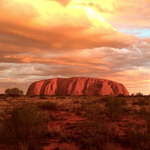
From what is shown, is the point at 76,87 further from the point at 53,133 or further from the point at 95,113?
the point at 53,133

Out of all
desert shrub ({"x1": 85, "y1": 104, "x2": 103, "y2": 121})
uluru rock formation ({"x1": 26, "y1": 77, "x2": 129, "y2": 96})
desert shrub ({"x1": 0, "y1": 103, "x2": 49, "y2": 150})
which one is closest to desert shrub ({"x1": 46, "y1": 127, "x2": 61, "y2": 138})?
desert shrub ({"x1": 0, "y1": 103, "x2": 49, "y2": 150})

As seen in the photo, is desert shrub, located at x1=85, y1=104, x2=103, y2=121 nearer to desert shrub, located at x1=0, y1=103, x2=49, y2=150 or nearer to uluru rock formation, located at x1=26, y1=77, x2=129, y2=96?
desert shrub, located at x1=0, y1=103, x2=49, y2=150

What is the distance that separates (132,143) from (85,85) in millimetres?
86183

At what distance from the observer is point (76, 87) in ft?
293

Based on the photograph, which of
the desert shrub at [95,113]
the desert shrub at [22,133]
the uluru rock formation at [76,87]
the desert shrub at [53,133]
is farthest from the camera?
the uluru rock formation at [76,87]

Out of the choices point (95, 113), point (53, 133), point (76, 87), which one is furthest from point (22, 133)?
point (76, 87)

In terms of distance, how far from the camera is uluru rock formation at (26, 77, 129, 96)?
86.8 metres

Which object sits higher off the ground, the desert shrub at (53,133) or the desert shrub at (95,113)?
the desert shrub at (95,113)

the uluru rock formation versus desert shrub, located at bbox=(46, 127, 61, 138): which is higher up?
the uluru rock formation

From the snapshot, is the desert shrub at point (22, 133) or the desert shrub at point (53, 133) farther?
the desert shrub at point (53, 133)

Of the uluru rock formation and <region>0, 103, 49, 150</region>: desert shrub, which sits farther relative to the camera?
the uluru rock formation

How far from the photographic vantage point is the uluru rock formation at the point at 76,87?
285ft

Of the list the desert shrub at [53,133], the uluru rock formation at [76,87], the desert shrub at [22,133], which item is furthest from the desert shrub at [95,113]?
the uluru rock formation at [76,87]

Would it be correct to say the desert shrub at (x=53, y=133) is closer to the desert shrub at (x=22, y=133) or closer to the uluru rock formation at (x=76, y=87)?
the desert shrub at (x=22, y=133)
